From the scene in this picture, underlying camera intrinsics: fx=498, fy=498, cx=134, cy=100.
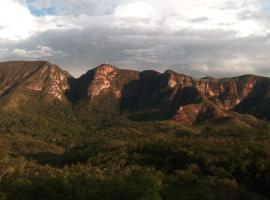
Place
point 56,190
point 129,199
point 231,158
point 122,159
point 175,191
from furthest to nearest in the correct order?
point 122,159
point 231,158
point 175,191
point 56,190
point 129,199

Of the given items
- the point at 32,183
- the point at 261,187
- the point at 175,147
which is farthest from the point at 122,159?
the point at 32,183

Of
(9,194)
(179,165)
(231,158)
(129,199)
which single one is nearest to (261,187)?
(231,158)

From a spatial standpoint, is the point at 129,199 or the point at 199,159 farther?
the point at 199,159

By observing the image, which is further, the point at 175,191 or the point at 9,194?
the point at 175,191

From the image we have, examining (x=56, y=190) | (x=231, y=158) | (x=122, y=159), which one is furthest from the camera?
(x=122, y=159)

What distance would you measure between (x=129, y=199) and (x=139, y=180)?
4.65 meters

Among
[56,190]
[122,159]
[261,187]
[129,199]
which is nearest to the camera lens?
[129,199]

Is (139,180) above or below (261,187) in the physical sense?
above

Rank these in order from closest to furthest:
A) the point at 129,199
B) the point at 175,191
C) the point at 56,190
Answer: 1. the point at 129,199
2. the point at 56,190
3. the point at 175,191

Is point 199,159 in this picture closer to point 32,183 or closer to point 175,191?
point 175,191

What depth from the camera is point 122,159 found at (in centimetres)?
18612

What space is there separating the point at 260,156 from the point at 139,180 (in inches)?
3111

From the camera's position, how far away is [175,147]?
632 feet

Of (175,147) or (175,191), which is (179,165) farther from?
(175,191)
